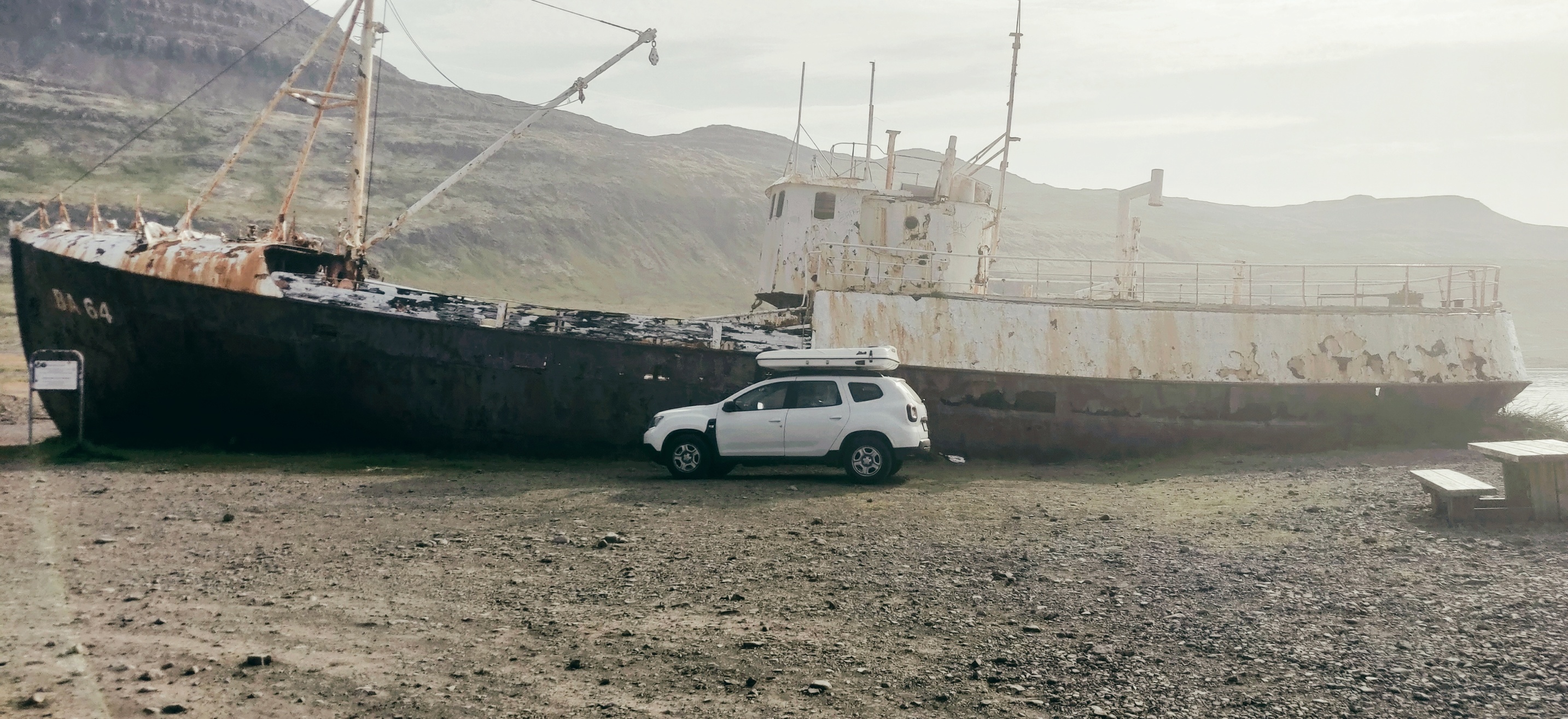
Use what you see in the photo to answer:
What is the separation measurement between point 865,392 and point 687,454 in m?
2.44

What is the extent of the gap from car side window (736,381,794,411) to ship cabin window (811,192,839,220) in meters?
5.44

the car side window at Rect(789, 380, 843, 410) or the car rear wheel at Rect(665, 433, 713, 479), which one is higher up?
the car side window at Rect(789, 380, 843, 410)

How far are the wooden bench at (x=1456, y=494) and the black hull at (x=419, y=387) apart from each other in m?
6.04

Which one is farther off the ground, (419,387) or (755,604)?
(419,387)

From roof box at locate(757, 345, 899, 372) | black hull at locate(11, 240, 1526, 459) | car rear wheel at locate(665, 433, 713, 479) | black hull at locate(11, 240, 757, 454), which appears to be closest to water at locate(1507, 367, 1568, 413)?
black hull at locate(11, 240, 1526, 459)

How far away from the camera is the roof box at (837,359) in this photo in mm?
13414

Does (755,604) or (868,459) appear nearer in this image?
(755,604)

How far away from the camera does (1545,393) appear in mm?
44031

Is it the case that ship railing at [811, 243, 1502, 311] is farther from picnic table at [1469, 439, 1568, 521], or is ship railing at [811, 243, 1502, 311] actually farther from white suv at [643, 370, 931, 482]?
picnic table at [1469, 439, 1568, 521]

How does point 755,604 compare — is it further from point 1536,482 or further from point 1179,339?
point 1179,339

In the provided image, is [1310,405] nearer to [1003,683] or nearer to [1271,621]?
[1271,621]

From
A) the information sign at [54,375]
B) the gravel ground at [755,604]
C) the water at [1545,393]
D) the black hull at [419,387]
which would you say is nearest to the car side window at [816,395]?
the gravel ground at [755,604]

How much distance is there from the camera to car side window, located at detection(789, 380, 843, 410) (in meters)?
13.2

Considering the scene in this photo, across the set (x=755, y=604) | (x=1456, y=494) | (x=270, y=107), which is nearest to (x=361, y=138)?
(x=270, y=107)
